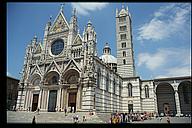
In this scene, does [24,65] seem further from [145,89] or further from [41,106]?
[145,89]

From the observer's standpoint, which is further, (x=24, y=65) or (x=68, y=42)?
(x=24, y=65)

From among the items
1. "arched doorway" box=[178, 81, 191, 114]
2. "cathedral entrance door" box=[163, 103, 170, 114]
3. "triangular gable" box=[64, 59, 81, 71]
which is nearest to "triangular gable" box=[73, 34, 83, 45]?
"triangular gable" box=[64, 59, 81, 71]

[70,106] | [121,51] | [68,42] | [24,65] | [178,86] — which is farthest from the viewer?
[121,51]

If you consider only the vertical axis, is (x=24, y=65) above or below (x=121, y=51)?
below

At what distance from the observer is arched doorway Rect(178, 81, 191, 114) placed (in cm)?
3500

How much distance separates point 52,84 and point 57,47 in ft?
21.5

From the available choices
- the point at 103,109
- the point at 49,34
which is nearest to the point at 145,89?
the point at 103,109

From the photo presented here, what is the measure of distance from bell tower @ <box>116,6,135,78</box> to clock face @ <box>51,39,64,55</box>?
15.6m

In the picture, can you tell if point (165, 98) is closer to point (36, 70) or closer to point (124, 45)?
point (124, 45)

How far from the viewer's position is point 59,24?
30.7m

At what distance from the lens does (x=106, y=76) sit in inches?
1129

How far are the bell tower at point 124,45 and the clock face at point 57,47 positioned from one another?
51.1 ft

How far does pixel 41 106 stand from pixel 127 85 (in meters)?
17.8

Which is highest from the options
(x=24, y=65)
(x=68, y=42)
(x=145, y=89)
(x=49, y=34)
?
(x=49, y=34)
